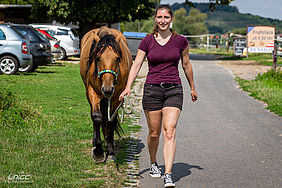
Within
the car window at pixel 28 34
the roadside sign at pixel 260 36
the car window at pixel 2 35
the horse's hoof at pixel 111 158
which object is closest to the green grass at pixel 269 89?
the horse's hoof at pixel 111 158

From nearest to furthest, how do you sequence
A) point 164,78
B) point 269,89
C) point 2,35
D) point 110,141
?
point 164,78, point 110,141, point 269,89, point 2,35

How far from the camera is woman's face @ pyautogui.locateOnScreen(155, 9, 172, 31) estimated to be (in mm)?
5676

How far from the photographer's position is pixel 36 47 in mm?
18734

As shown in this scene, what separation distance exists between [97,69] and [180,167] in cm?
181

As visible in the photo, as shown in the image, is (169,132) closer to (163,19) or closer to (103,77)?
(103,77)

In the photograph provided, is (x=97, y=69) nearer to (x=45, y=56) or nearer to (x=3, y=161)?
(x=3, y=161)

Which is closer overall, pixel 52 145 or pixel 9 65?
pixel 52 145

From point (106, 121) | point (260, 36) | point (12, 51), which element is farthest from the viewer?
point (260, 36)

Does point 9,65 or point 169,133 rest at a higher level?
point 169,133

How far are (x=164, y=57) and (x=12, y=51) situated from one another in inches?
520

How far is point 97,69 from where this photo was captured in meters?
6.38

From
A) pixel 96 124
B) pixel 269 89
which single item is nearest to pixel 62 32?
pixel 269 89

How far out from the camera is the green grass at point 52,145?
570cm

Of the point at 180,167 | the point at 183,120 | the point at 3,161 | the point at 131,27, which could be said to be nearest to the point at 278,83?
the point at 183,120
